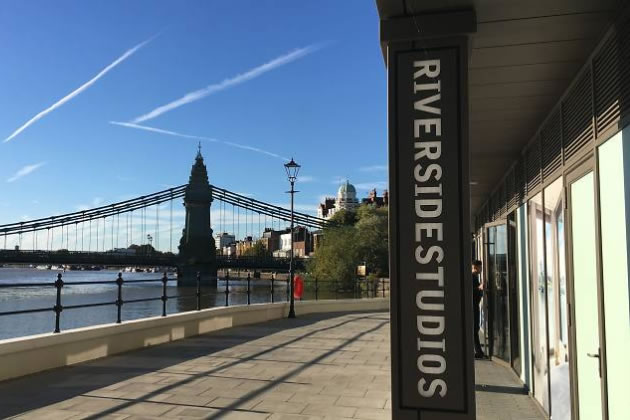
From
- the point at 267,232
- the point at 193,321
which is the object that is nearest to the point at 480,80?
the point at 193,321

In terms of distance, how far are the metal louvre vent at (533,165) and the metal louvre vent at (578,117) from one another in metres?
1.09

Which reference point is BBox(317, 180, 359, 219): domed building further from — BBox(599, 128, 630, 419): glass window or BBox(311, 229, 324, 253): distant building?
BBox(599, 128, 630, 419): glass window

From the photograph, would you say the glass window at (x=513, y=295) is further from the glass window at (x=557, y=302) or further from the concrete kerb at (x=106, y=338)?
A: the concrete kerb at (x=106, y=338)

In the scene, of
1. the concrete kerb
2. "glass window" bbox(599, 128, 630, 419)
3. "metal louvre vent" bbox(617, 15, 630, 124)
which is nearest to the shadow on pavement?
the concrete kerb

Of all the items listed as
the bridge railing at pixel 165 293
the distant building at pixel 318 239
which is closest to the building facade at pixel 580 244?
the bridge railing at pixel 165 293

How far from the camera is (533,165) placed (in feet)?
17.4

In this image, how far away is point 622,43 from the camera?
8.51 feet

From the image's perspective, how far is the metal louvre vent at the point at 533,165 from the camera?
16.5 ft

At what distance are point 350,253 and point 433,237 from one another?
45745 mm

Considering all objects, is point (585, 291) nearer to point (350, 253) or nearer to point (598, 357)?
point (598, 357)

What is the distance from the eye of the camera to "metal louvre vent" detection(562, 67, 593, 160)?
10.7 ft

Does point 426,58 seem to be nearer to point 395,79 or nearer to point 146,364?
point 395,79

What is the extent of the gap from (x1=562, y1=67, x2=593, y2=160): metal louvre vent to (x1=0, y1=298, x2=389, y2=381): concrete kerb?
5.65m

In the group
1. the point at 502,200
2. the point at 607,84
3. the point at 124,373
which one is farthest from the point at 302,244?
the point at 607,84
